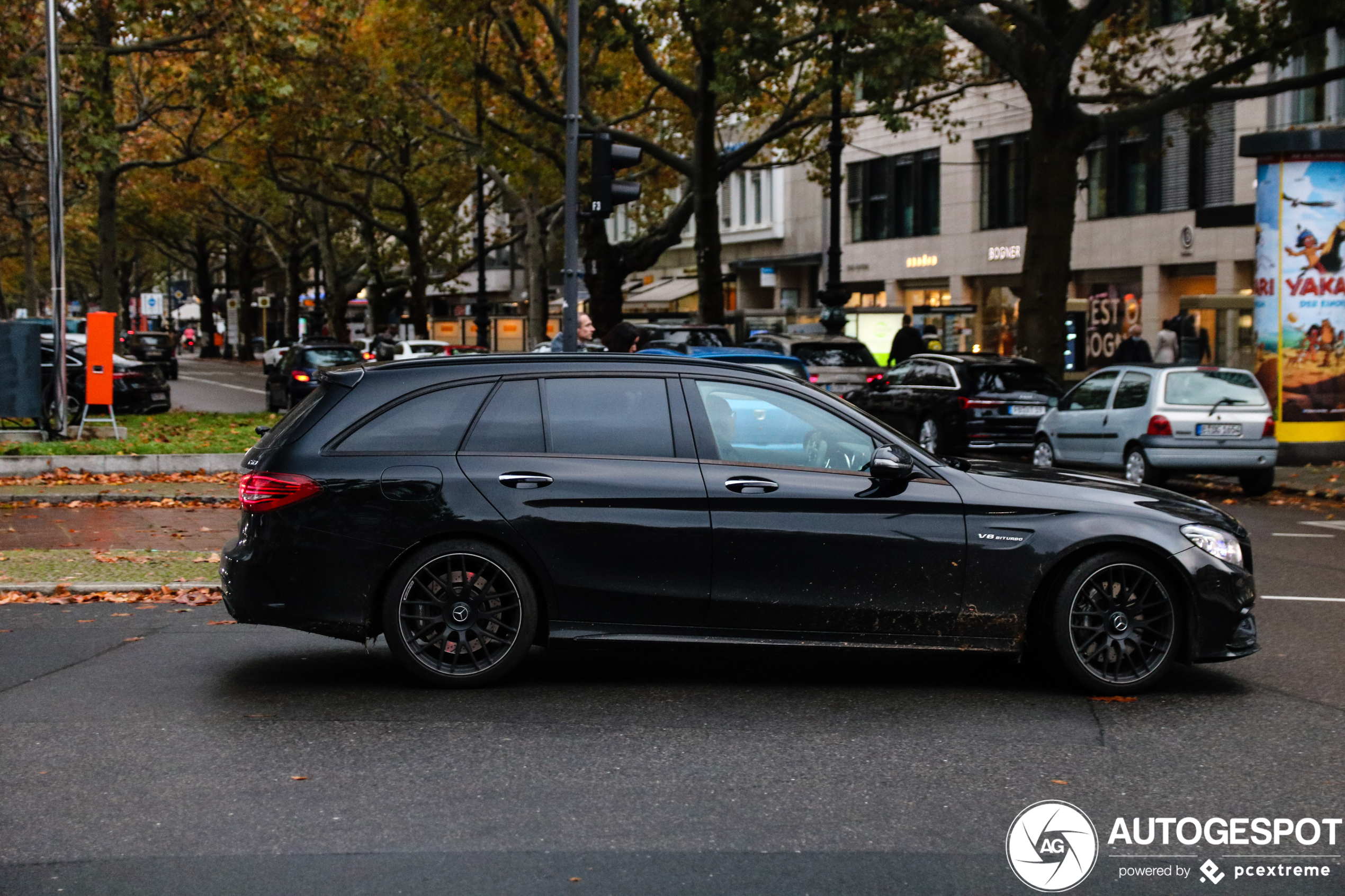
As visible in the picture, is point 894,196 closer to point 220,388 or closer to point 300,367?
point 220,388

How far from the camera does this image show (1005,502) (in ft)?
23.6

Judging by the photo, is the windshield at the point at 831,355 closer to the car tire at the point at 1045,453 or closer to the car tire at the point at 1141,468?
the car tire at the point at 1045,453

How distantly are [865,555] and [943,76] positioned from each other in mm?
23738

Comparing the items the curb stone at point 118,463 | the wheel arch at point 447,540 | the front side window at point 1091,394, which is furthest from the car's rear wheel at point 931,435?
the wheel arch at point 447,540

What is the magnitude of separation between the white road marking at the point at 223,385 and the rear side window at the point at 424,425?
3331 cm

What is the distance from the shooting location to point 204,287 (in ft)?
266

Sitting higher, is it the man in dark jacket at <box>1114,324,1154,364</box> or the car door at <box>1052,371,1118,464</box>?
the man in dark jacket at <box>1114,324,1154,364</box>

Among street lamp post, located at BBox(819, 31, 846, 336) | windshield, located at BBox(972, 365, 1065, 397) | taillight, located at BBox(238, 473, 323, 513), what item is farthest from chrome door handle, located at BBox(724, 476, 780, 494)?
street lamp post, located at BBox(819, 31, 846, 336)

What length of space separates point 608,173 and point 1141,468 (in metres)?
6.76

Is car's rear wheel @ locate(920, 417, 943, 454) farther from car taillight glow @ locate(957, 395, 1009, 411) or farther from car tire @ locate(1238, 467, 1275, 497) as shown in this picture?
car tire @ locate(1238, 467, 1275, 497)

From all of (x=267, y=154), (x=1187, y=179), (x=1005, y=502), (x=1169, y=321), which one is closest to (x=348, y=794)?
(x=1005, y=502)

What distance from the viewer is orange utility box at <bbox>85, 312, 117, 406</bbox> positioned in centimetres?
1994

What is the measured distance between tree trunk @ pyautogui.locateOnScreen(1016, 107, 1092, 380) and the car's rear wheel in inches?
129

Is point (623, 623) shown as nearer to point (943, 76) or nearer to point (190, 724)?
point (190, 724)
